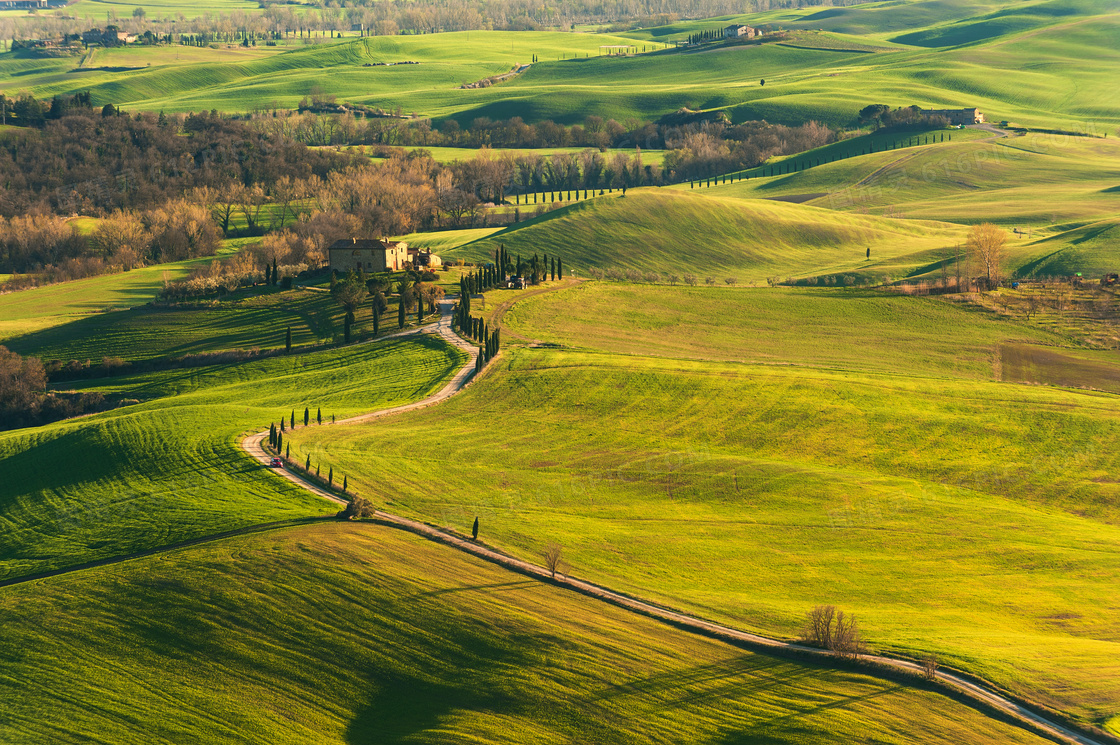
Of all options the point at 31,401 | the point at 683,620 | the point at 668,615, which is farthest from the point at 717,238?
→ the point at 683,620

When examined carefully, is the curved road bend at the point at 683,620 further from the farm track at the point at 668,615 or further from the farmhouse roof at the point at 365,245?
the farmhouse roof at the point at 365,245

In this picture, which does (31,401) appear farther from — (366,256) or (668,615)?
(668,615)

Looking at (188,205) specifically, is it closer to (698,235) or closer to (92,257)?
(92,257)

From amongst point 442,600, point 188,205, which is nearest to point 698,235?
point 188,205

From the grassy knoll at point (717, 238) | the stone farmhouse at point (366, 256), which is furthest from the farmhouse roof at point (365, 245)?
the grassy knoll at point (717, 238)

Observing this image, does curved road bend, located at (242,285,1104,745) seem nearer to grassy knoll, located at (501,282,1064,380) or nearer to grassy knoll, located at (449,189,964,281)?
grassy knoll, located at (501,282,1064,380)
